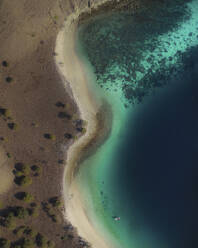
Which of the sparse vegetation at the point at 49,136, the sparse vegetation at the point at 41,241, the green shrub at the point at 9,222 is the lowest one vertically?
the sparse vegetation at the point at 41,241

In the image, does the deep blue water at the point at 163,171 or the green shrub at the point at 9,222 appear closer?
the green shrub at the point at 9,222

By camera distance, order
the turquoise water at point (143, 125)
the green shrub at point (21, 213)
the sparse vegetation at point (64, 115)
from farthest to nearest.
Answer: the turquoise water at point (143, 125)
the sparse vegetation at point (64, 115)
the green shrub at point (21, 213)

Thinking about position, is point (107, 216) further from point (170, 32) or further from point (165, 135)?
point (170, 32)

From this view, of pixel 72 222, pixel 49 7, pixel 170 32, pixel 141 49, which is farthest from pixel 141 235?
pixel 49 7

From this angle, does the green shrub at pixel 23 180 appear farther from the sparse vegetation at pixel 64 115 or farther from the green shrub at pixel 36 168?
the sparse vegetation at pixel 64 115

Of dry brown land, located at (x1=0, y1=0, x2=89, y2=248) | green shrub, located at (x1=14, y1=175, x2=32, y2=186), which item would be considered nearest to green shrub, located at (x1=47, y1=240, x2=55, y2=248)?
dry brown land, located at (x1=0, y1=0, x2=89, y2=248)

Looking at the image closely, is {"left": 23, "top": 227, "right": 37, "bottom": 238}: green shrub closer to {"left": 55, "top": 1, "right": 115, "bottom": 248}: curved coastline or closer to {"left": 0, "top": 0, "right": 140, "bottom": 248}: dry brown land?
{"left": 0, "top": 0, "right": 140, "bottom": 248}: dry brown land

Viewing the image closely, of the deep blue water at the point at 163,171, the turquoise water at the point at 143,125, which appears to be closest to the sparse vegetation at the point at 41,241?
the turquoise water at the point at 143,125

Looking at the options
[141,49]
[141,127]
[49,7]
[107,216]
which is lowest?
[107,216]
